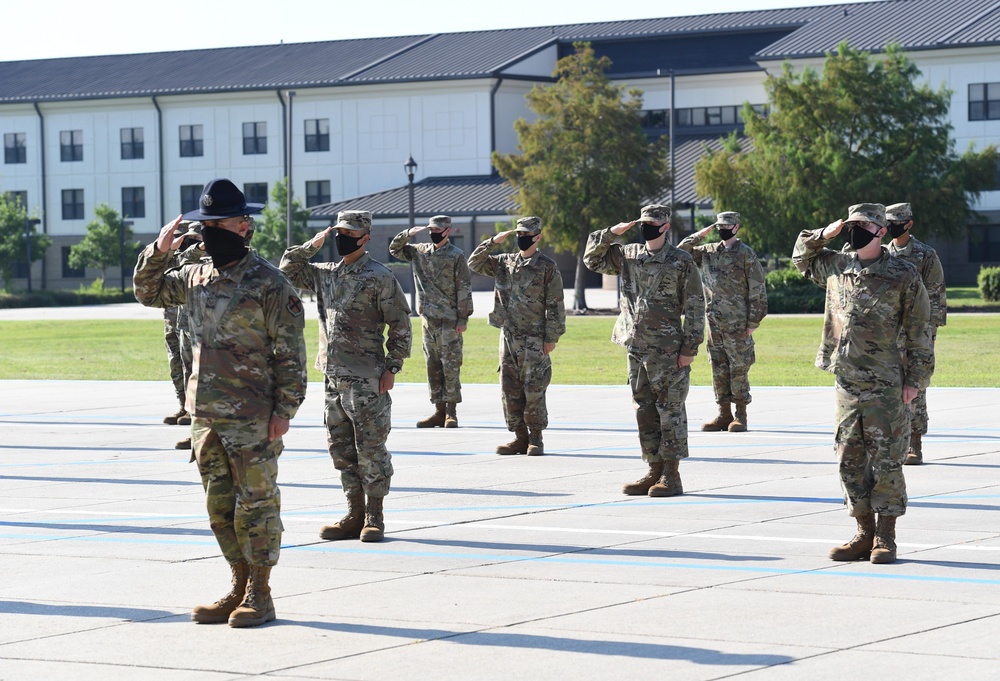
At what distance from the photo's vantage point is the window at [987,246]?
6762cm

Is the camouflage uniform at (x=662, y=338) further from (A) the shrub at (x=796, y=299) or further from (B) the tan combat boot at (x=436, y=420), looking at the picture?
(A) the shrub at (x=796, y=299)

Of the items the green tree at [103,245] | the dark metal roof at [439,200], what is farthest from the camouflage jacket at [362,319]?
the green tree at [103,245]

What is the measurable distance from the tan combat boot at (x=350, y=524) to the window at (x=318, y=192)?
71.4 meters

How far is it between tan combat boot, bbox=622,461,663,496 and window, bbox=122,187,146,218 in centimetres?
7523

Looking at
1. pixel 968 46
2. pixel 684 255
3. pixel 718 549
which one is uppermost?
pixel 968 46

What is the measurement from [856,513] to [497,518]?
281 centimetres

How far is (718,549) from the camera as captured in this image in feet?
33.0

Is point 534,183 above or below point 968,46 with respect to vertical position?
below

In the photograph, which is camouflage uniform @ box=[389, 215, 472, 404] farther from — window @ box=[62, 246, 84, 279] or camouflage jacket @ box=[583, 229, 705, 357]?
window @ box=[62, 246, 84, 279]

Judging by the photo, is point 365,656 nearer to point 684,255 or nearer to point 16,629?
point 16,629

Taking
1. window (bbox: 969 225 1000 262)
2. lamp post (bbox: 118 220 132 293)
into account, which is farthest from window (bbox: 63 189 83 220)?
window (bbox: 969 225 1000 262)

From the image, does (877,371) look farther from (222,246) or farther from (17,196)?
(17,196)

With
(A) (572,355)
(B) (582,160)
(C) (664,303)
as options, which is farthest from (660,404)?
(B) (582,160)

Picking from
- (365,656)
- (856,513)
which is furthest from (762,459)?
(365,656)
